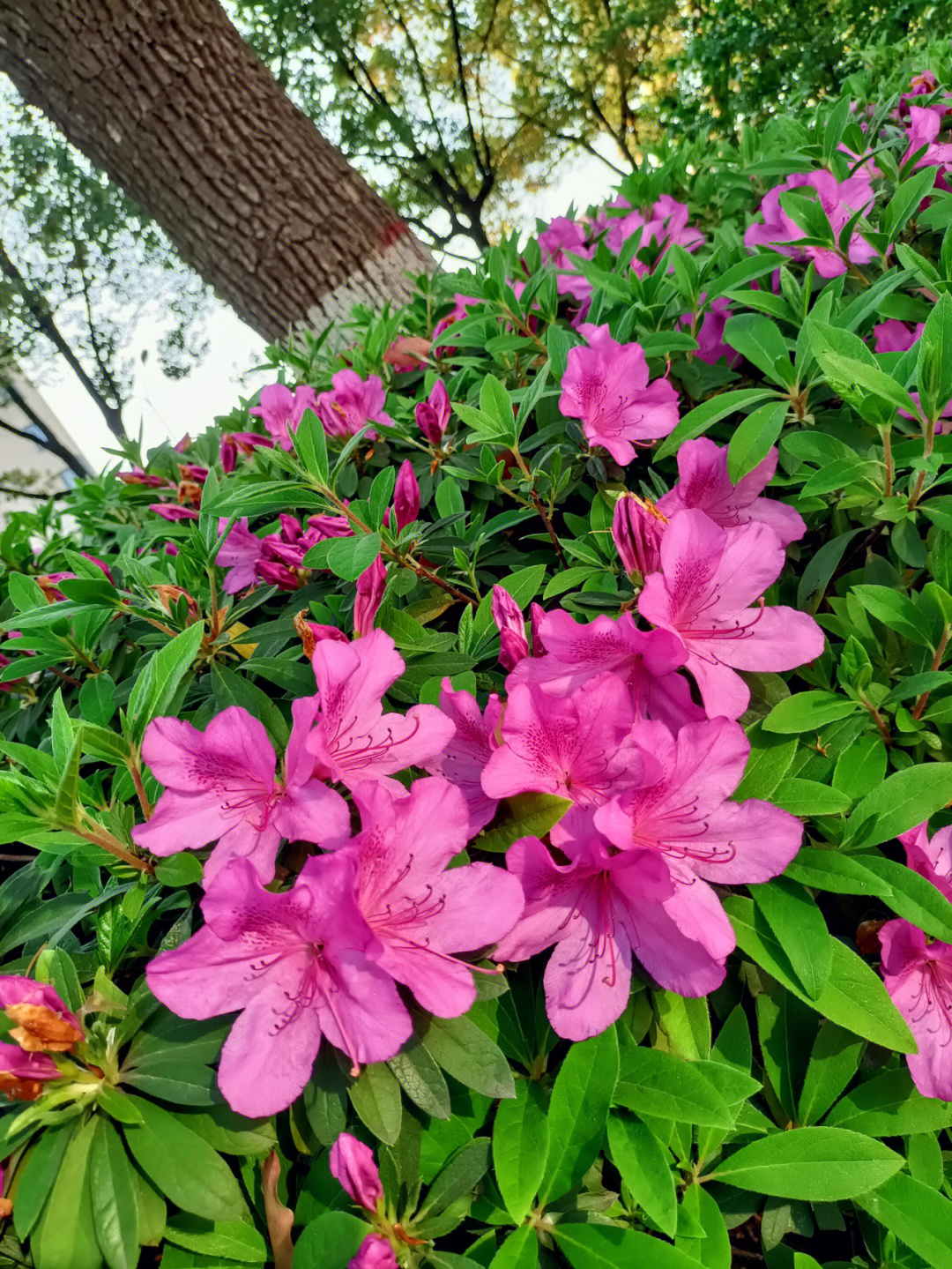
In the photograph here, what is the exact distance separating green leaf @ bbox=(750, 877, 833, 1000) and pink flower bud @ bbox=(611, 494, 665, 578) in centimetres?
34

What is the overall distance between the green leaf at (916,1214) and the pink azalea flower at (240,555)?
42.9 inches

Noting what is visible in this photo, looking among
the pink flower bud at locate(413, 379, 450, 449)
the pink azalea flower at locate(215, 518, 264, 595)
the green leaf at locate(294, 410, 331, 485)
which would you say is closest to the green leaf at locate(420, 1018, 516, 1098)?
the green leaf at locate(294, 410, 331, 485)

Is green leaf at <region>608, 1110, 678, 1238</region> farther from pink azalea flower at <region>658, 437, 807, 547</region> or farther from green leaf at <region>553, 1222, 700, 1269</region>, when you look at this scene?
pink azalea flower at <region>658, 437, 807, 547</region>

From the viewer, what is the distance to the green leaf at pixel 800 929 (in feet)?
2.25

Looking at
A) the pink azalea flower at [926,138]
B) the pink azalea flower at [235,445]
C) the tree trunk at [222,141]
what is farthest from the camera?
the tree trunk at [222,141]

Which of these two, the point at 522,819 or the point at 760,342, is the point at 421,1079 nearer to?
the point at 522,819

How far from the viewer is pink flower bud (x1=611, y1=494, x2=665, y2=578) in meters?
0.84

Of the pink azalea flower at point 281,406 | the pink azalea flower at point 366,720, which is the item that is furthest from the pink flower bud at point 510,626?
the pink azalea flower at point 281,406

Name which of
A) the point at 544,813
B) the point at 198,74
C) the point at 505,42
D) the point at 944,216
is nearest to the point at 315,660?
the point at 544,813

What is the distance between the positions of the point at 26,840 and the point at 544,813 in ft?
1.65

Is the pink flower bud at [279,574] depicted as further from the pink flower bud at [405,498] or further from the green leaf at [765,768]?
the green leaf at [765,768]

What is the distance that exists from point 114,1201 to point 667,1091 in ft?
1.50

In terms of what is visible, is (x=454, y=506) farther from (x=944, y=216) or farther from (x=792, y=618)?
(x=944, y=216)

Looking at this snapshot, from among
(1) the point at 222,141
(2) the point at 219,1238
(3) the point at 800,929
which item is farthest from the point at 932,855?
(1) the point at 222,141
